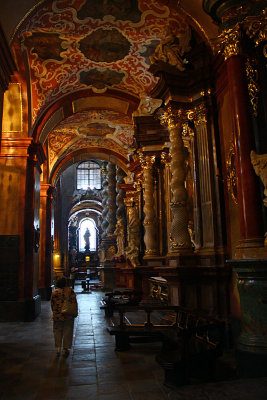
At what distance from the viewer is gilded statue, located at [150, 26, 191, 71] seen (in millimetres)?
7566

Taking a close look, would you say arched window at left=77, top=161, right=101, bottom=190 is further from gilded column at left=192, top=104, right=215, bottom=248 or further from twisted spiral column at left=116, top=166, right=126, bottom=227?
gilded column at left=192, top=104, right=215, bottom=248

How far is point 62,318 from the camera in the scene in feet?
18.4

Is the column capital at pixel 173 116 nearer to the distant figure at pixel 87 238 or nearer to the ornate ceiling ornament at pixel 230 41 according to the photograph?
the ornate ceiling ornament at pixel 230 41

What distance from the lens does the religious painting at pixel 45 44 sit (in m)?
8.80

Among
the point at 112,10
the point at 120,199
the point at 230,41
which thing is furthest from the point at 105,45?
the point at 120,199

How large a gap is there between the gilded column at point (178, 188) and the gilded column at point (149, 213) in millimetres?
3559

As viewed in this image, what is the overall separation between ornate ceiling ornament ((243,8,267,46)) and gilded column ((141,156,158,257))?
643 centimetres

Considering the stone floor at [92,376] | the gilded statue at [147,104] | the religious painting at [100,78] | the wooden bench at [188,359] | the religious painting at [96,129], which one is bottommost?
the stone floor at [92,376]

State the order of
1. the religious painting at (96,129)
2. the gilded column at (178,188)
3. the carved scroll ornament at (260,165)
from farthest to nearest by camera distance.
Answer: the religious painting at (96,129), the gilded column at (178,188), the carved scroll ornament at (260,165)

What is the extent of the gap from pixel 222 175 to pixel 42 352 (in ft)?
14.6

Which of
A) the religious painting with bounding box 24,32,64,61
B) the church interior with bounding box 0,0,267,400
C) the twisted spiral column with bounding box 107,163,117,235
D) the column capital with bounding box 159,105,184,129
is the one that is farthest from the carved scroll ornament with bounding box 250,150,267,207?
the twisted spiral column with bounding box 107,163,117,235

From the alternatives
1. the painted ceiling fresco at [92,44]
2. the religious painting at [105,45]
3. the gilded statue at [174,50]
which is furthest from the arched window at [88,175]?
the gilded statue at [174,50]

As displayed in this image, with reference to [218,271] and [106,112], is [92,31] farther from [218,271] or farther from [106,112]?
[218,271]

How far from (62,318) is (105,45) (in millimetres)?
7110
